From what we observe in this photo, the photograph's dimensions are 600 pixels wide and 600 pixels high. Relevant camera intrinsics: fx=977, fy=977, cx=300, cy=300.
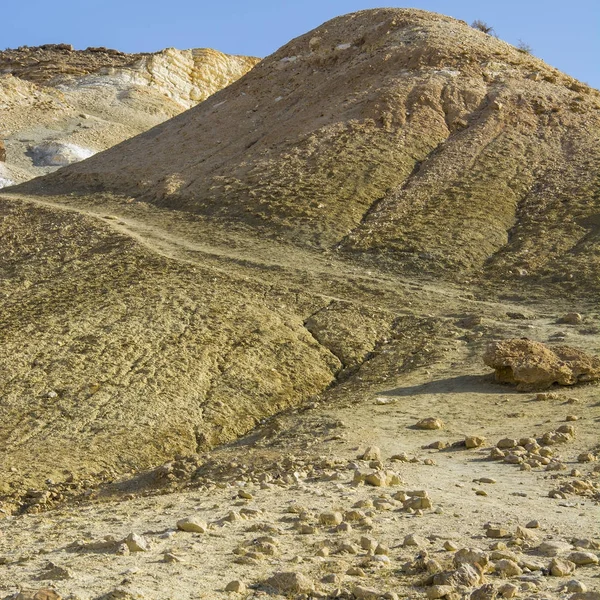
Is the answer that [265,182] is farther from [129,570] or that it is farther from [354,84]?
[129,570]

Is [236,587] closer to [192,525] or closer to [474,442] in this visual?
[192,525]

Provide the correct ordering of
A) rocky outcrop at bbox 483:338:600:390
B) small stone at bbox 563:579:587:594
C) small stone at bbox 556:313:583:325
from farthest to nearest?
small stone at bbox 556:313:583:325
rocky outcrop at bbox 483:338:600:390
small stone at bbox 563:579:587:594

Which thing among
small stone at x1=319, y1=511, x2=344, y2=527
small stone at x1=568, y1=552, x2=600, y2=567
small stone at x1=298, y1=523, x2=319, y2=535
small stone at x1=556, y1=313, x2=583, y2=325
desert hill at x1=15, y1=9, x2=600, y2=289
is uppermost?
desert hill at x1=15, y1=9, x2=600, y2=289

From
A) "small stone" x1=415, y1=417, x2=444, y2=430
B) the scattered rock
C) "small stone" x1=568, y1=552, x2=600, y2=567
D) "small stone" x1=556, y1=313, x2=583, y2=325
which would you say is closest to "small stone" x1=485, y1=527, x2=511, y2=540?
"small stone" x1=568, y1=552, x2=600, y2=567

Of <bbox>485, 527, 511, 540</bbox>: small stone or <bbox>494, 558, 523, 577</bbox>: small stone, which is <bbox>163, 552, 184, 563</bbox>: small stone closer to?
<bbox>494, 558, 523, 577</bbox>: small stone

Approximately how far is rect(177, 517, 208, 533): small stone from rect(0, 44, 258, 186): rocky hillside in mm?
28058

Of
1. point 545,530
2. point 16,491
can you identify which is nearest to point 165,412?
point 16,491

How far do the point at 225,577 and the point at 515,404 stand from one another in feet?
22.6

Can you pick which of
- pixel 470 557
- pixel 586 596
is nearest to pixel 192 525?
pixel 470 557

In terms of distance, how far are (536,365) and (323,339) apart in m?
3.42

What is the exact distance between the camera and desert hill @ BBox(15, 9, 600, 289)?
61.5 feet

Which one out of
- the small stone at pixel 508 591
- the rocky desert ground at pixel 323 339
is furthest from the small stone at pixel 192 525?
the small stone at pixel 508 591

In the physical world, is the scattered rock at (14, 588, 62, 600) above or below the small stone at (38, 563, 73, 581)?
above

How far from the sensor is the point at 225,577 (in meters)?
5.46
